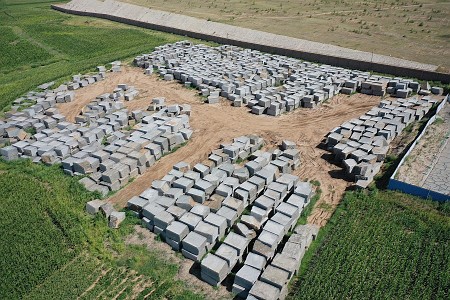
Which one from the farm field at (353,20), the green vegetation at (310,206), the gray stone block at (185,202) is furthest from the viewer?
the farm field at (353,20)

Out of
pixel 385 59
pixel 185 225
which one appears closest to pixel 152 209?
pixel 185 225

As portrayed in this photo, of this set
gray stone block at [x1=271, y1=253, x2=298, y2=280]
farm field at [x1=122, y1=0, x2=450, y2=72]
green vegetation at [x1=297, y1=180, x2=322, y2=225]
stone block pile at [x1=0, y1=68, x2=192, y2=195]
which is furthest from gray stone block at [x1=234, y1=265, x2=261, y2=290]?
farm field at [x1=122, y1=0, x2=450, y2=72]

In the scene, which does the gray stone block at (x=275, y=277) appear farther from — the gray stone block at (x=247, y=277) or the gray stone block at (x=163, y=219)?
the gray stone block at (x=163, y=219)

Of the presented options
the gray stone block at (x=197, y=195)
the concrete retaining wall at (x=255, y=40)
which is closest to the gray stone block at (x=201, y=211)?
the gray stone block at (x=197, y=195)

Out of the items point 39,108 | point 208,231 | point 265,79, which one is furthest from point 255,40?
point 208,231

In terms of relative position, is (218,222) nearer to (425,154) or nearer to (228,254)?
(228,254)

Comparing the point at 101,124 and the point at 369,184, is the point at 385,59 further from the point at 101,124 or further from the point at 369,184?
the point at 101,124
